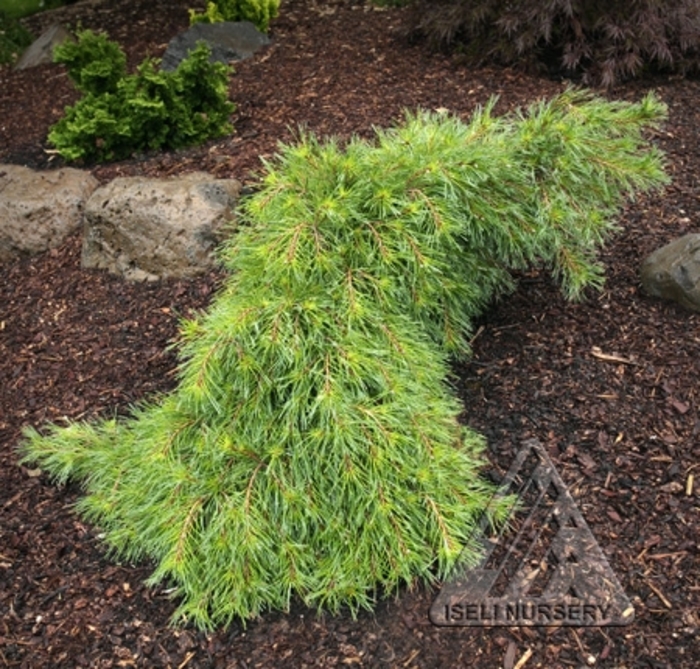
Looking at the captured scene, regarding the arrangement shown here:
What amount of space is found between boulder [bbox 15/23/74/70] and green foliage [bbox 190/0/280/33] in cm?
132

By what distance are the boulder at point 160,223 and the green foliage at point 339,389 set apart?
1163 mm

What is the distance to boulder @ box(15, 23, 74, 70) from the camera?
7.38 metres

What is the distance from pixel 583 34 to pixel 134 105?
285 cm

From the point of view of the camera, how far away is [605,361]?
3.47 m

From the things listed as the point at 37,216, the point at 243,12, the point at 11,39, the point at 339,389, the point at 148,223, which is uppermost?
the point at 339,389

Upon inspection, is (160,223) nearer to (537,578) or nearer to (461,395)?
(461,395)

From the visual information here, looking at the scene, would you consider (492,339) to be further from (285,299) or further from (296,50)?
(296,50)

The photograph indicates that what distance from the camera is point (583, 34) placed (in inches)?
216

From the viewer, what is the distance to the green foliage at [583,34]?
532 centimetres

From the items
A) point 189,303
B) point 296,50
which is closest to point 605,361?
point 189,303

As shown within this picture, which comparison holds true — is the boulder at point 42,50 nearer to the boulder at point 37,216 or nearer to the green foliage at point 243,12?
the green foliage at point 243,12

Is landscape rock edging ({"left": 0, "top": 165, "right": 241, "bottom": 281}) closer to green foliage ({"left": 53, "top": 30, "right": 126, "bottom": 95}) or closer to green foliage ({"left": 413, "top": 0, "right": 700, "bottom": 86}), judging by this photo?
green foliage ({"left": 53, "top": 30, "right": 126, "bottom": 95})

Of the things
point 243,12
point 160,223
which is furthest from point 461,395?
point 243,12

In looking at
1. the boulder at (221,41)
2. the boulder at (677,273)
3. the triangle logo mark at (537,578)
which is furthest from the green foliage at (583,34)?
the triangle logo mark at (537,578)
